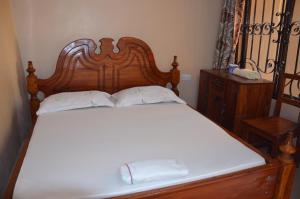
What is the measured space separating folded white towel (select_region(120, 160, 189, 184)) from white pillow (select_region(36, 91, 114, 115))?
117 cm

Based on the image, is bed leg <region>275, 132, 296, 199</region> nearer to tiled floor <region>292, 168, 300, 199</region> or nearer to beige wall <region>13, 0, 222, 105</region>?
tiled floor <region>292, 168, 300, 199</region>

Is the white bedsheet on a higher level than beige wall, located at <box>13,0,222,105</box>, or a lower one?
lower

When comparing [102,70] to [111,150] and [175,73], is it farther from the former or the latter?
[111,150]

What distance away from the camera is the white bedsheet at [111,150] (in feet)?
4.04

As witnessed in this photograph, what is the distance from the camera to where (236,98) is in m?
2.56

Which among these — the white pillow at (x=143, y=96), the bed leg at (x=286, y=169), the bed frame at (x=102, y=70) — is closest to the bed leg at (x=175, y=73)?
the bed frame at (x=102, y=70)

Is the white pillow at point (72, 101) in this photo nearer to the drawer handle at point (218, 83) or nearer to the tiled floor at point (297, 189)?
the drawer handle at point (218, 83)

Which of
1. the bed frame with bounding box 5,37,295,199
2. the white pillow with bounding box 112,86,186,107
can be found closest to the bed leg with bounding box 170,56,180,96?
the bed frame with bounding box 5,37,295,199

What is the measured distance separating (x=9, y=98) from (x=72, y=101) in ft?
1.85

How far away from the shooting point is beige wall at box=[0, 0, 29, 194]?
6.51 ft

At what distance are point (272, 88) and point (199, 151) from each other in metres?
1.54

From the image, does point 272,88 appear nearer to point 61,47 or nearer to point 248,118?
point 248,118

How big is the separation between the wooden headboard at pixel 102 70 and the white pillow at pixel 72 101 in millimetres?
276

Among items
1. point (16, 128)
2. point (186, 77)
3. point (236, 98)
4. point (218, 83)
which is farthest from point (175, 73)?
point (16, 128)
